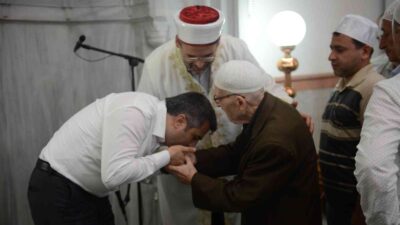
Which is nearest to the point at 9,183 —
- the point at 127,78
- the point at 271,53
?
the point at 127,78

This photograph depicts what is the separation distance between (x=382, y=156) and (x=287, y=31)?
1875mm

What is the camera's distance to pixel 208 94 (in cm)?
213

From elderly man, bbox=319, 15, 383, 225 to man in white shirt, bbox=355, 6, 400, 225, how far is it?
79cm

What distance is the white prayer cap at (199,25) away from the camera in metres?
1.89

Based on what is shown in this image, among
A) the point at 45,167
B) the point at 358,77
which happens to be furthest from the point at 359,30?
the point at 45,167

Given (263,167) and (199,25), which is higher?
(199,25)

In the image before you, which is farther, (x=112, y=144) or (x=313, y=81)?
(x=313, y=81)

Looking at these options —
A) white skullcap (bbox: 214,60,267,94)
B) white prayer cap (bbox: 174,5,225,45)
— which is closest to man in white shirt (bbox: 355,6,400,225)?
white skullcap (bbox: 214,60,267,94)

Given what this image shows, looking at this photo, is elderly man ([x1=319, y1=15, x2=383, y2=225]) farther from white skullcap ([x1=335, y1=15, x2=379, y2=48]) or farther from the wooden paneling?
the wooden paneling

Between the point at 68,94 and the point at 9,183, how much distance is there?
660 mm

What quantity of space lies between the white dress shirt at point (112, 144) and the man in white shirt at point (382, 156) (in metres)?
0.69

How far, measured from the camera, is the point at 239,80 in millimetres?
1551

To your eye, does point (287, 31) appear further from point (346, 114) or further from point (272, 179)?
point (272, 179)

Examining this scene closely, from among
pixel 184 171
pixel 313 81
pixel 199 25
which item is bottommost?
pixel 313 81
